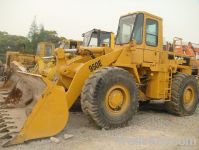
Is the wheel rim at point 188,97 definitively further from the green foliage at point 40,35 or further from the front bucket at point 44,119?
the green foliage at point 40,35

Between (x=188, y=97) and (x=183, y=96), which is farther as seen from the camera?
(x=188, y=97)

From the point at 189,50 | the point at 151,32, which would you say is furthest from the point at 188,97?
the point at 189,50

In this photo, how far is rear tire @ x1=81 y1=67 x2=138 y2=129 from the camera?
635 centimetres

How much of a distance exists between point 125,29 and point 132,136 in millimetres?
3110

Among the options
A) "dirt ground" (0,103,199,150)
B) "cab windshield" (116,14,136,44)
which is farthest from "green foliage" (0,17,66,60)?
"dirt ground" (0,103,199,150)

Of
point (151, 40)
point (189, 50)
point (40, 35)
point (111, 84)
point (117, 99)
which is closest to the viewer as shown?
point (111, 84)

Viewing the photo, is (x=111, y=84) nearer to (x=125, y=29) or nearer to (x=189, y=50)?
(x=125, y=29)

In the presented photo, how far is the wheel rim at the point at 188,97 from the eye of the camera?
8738mm

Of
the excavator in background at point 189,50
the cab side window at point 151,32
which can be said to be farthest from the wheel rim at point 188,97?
the cab side window at point 151,32

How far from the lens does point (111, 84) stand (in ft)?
21.8

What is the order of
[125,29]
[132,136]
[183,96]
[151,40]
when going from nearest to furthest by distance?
[132,136] → [151,40] → [125,29] → [183,96]

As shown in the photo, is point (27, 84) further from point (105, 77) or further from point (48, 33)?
point (48, 33)

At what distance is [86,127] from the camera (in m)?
6.70

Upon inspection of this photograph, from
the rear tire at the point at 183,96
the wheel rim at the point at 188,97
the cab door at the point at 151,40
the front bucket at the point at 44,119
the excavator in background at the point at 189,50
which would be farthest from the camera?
the excavator in background at the point at 189,50
